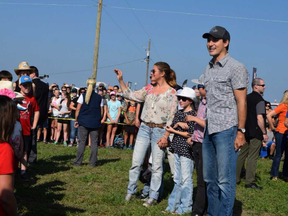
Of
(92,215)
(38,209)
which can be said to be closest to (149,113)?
(92,215)

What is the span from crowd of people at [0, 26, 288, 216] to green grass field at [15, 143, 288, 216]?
1.08 feet

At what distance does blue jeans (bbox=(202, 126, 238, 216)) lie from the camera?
4562 mm

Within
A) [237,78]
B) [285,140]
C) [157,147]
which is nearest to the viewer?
[237,78]

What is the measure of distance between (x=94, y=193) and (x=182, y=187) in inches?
74.5

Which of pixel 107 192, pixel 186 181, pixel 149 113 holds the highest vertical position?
pixel 149 113

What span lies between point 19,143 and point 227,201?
2.62 meters

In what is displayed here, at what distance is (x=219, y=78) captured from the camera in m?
4.62

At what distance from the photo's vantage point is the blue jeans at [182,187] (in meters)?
6.22

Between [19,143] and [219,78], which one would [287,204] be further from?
[19,143]

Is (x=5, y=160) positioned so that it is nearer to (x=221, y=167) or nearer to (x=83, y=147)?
(x=221, y=167)

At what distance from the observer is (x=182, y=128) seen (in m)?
6.32

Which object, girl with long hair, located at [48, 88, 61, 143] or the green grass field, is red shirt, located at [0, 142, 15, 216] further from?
girl with long hair, located at [48, 88, 61, 143]

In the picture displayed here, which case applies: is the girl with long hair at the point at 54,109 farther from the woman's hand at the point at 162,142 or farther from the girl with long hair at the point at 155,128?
the woman's hand at the point at 162,142

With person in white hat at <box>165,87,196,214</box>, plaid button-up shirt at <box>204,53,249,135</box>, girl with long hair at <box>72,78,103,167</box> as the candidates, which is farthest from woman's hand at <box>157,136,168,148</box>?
girl with long hair at <box>72,78,103,167</box>
